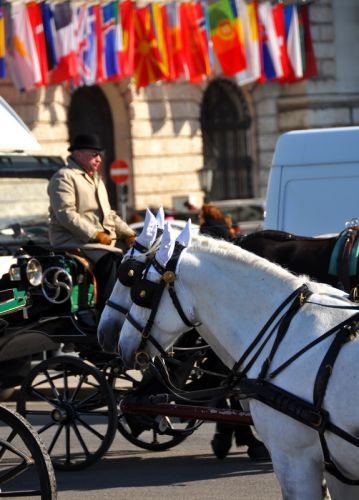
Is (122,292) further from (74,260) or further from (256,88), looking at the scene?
(256,88)

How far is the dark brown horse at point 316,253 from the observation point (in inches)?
307

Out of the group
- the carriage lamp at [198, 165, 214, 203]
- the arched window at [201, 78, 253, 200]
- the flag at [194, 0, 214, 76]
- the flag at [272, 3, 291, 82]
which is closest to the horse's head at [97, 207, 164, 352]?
Result: the flag at [194, 0, 214, 76]

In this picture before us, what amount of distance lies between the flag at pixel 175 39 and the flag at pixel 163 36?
0.32ft

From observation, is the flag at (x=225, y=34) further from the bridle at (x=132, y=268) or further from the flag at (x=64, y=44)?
the bridle at (x=132, y=268)

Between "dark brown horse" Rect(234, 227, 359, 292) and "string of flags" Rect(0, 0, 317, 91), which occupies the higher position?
"string of flags" Rect(0, 0, 317, 91)

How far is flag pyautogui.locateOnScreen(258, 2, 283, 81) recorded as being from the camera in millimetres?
31406

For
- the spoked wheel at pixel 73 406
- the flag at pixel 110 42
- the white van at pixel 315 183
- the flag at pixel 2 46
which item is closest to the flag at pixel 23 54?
the flag at pixel 2 46

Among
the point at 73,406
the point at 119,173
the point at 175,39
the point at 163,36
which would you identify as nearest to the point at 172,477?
the point at 73,406

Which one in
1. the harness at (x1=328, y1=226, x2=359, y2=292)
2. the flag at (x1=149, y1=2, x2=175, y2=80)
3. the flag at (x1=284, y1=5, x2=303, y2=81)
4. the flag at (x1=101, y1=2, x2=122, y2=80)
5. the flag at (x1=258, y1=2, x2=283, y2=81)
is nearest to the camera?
the harness at (x1=328, y1=226, x2=359, y2=292)

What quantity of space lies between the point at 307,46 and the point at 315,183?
76.7 feet

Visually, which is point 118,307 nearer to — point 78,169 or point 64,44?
point 78,169

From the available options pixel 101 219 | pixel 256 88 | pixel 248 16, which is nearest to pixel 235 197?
pixel 256 88

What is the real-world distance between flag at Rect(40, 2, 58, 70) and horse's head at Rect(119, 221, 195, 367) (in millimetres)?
21623

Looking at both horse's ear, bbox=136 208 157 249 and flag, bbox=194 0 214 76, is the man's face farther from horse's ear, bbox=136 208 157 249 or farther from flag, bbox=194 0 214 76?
flag, bbox=194 0 214 76
